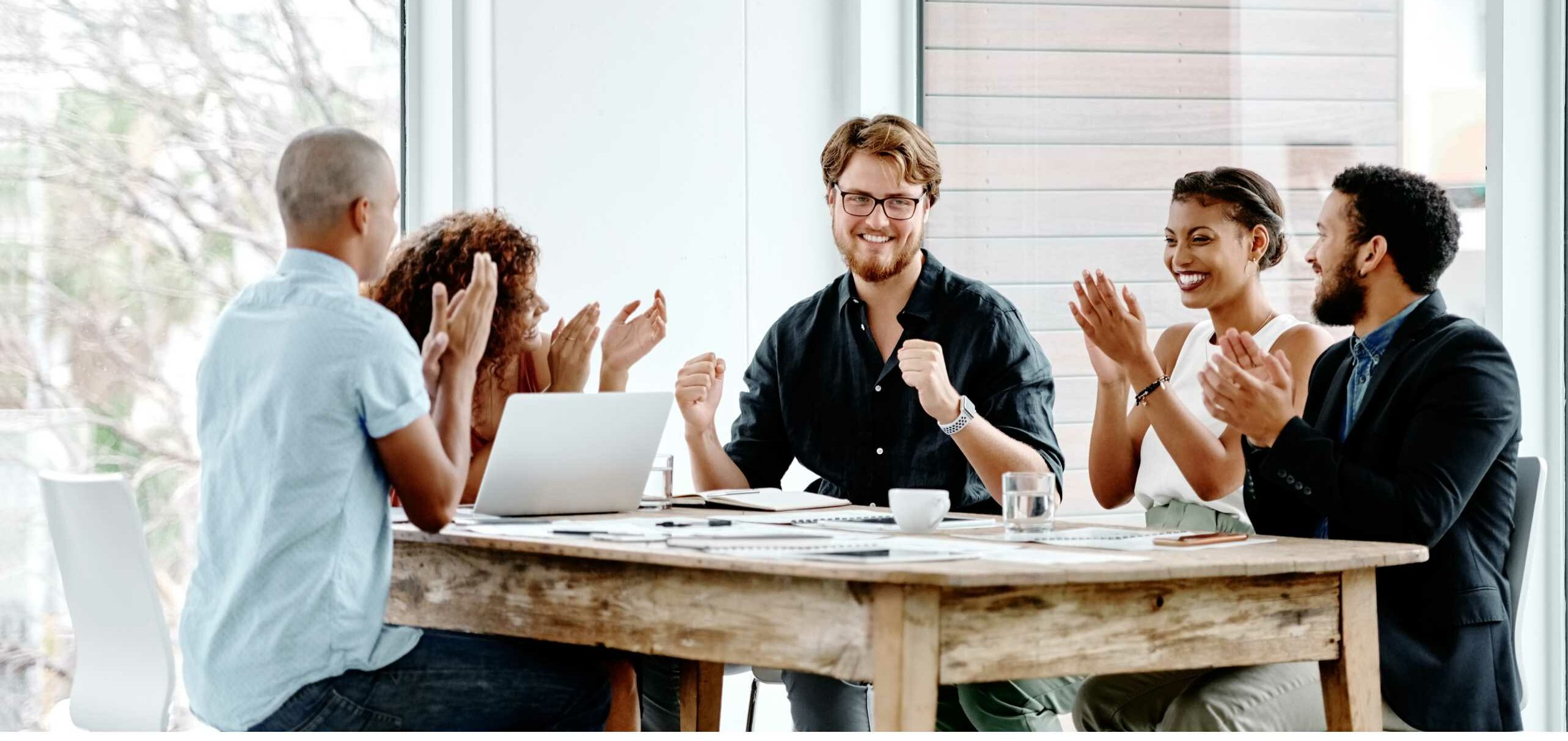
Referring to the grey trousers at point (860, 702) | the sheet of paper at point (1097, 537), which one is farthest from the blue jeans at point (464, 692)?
the sheet of paper at point (1097, 537)

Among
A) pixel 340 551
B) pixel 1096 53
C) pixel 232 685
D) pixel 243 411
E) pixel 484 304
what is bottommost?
pixel 232 685

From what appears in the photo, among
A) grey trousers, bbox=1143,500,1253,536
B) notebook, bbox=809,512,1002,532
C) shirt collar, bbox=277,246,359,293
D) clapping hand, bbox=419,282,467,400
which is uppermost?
shirt collar, bbox=277,246,359,293

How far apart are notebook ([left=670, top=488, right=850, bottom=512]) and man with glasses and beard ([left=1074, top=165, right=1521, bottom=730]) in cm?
63

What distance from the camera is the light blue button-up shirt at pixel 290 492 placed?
2.02 m

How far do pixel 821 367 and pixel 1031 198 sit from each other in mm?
1317

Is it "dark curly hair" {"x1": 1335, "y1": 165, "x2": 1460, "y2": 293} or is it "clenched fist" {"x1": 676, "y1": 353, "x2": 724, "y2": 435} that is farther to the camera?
"clenched fist" {"x1": 676, "y1": 353, "x2": 724, "y2": 435}

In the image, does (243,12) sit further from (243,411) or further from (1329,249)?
(1329,249)

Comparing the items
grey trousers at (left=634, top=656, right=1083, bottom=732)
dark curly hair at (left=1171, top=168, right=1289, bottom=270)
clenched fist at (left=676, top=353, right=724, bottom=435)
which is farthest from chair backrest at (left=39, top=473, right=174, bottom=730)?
dark curly hair at (left=1171, top=168, right=1289, bottom=270)

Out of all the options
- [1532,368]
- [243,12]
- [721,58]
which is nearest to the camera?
[1532,368]

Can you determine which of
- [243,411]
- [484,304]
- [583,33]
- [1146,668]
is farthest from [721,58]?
[1146,668]

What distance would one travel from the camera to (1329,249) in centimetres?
248

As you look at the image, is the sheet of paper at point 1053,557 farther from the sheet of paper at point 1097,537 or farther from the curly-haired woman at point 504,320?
the curly-haired woman at point 504,320

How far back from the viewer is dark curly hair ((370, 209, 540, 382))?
276cm

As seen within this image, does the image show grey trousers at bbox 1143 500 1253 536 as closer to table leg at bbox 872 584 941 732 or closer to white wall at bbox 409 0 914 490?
table leg at bbox 872 584 941 732
